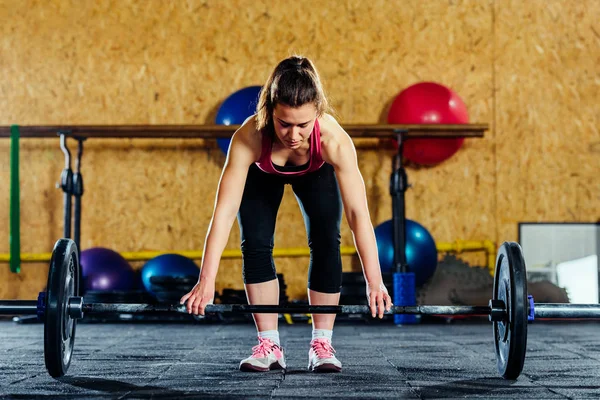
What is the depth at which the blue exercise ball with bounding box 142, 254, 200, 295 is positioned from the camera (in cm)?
454

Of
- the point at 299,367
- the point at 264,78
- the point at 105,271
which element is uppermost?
the point at 264,78

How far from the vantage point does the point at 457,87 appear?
528 cm

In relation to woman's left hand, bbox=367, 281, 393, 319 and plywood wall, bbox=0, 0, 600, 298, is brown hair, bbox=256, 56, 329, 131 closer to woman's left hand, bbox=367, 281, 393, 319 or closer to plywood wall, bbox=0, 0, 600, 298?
woman's left hand, bbox=367, 281, 393, 319

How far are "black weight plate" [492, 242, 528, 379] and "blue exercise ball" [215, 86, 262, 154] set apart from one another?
280cm

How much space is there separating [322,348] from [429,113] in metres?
2.79

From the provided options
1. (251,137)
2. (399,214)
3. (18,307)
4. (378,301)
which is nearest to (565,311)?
(378,301)

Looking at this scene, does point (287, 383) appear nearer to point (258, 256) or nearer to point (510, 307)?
point (258, 256)

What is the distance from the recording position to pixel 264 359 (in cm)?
222

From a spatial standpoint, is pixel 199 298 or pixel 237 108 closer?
pixel 199 298

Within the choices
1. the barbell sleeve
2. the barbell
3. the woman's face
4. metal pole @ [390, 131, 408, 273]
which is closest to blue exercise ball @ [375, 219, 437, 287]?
metal pole @ [390, 131, 408, 273]

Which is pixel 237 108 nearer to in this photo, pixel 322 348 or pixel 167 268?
pixel 167 268

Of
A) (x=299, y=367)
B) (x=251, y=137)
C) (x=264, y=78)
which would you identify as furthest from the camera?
(x=264, y=78)

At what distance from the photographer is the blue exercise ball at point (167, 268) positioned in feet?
14.9

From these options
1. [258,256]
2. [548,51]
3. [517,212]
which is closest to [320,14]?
[548,51]
